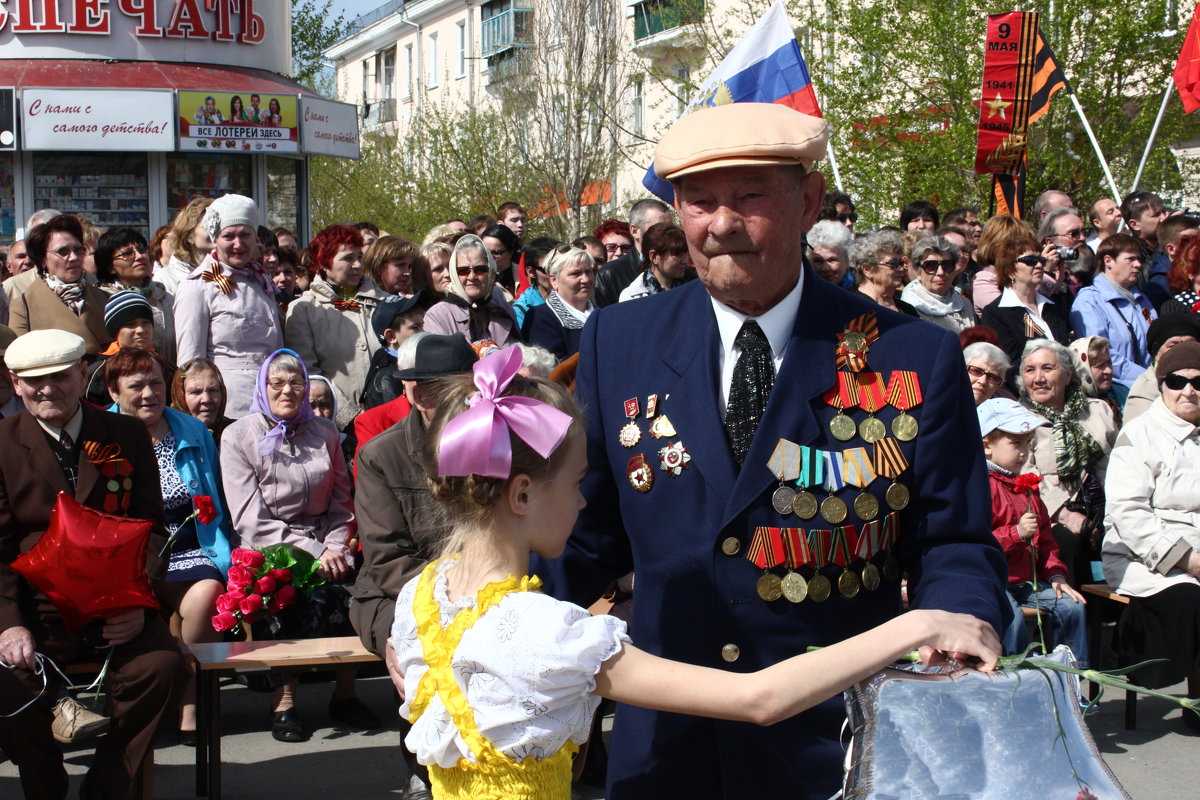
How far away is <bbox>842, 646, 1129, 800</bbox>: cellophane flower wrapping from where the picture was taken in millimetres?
1993

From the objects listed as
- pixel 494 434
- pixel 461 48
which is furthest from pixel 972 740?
pixel 461 48

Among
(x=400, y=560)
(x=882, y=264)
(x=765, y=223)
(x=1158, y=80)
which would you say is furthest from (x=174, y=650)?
(x=1158, y=80)

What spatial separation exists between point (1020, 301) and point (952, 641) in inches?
255

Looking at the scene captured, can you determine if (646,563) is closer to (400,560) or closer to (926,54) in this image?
(400,560)

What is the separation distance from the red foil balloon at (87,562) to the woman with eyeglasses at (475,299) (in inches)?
115

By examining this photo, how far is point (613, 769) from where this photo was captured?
255cm

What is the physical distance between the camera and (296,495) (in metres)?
6.31

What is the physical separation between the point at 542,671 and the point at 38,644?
343 cm

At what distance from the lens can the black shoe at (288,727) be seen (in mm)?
5910

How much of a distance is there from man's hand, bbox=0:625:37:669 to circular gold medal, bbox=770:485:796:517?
3.39 m

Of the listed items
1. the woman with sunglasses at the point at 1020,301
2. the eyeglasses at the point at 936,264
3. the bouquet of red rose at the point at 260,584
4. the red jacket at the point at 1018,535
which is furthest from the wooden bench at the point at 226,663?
the woman with sunglasses at the point at 1020,301

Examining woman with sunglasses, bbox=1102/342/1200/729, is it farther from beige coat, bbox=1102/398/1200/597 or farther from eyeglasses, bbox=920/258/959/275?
eyeglasses, bbox=920/258/959/275

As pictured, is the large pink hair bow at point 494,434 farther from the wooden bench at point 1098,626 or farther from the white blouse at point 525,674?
the wooden bench at point 1098,626

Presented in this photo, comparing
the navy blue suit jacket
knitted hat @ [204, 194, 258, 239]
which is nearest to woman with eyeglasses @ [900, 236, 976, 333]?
knitted hat @ [204, 194, 258, 239]
